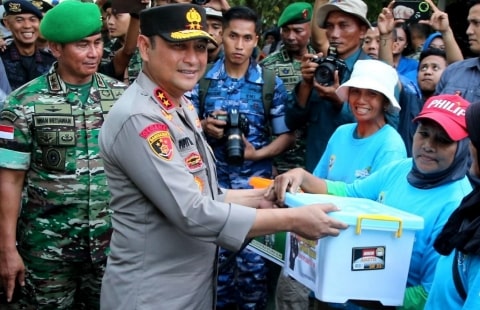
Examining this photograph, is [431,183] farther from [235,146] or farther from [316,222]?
[235,146]

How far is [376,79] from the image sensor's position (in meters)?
3.47

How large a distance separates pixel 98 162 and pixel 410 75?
12.3ft

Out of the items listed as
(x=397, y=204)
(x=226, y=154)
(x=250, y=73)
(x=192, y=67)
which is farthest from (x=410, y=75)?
(x=192, y=67)

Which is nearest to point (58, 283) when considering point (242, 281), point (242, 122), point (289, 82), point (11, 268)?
point (11, 268)

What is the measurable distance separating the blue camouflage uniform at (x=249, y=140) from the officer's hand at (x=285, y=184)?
1391 mm

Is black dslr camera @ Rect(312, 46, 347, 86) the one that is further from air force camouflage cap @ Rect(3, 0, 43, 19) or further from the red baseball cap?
air force camouflage cap @ Rect(3, 0, 43, 19)

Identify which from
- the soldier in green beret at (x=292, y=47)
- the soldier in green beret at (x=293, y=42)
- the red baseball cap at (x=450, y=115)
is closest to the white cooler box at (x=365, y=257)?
the red baseball cap at (x=450, y=115)

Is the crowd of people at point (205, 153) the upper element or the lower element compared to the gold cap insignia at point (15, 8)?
lower

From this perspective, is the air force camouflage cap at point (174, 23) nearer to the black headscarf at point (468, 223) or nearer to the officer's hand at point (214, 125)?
the black headscarf at point (468, 223)

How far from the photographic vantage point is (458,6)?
31.5ft

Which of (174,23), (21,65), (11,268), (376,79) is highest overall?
(174,23)

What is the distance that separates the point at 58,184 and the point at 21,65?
2870mm

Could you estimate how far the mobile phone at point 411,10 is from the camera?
526 cm

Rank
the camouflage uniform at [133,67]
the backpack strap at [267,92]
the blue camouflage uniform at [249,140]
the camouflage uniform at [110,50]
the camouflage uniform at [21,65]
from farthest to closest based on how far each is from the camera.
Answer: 1. the camouflage uniform at [21,65]
2. the camouflage uniform at [110,50]
3. the camouflage uniform at [133,67]
4. the backpack strap at [267,92]
5. the blue camouflage uniform at [249,140]
